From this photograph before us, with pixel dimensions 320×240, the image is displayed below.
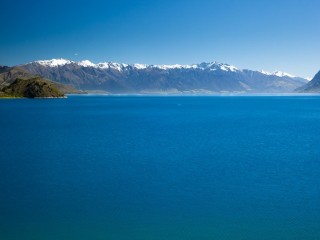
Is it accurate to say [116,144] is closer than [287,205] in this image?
No

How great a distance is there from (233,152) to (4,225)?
122 feet

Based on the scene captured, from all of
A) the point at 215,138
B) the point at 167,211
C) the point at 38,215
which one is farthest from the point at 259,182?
the point at 215,138

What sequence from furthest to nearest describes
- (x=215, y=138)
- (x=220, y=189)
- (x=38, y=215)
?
(x=215, y=138) → (x=220, y=189) → (x=38, y=215)

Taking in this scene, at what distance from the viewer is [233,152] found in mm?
56156

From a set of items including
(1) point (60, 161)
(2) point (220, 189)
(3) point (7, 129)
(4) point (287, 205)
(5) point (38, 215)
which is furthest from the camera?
(3) point (7, 129)

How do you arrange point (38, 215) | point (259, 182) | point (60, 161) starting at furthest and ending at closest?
point (60, 161) → point (259, 182) → point (38, 215)

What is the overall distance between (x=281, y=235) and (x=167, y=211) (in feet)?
26.8

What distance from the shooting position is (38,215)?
27.4 metres

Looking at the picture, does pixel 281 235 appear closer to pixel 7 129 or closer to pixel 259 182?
pixel 259 182

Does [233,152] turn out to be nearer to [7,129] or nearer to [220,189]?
[220,189]

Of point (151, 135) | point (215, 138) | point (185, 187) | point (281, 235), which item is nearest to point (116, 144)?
point (151, 135)

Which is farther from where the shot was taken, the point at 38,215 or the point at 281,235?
the point at 38,215

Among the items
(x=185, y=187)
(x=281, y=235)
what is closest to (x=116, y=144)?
(x=185, y=187)

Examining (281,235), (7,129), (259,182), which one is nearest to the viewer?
(281,235)
